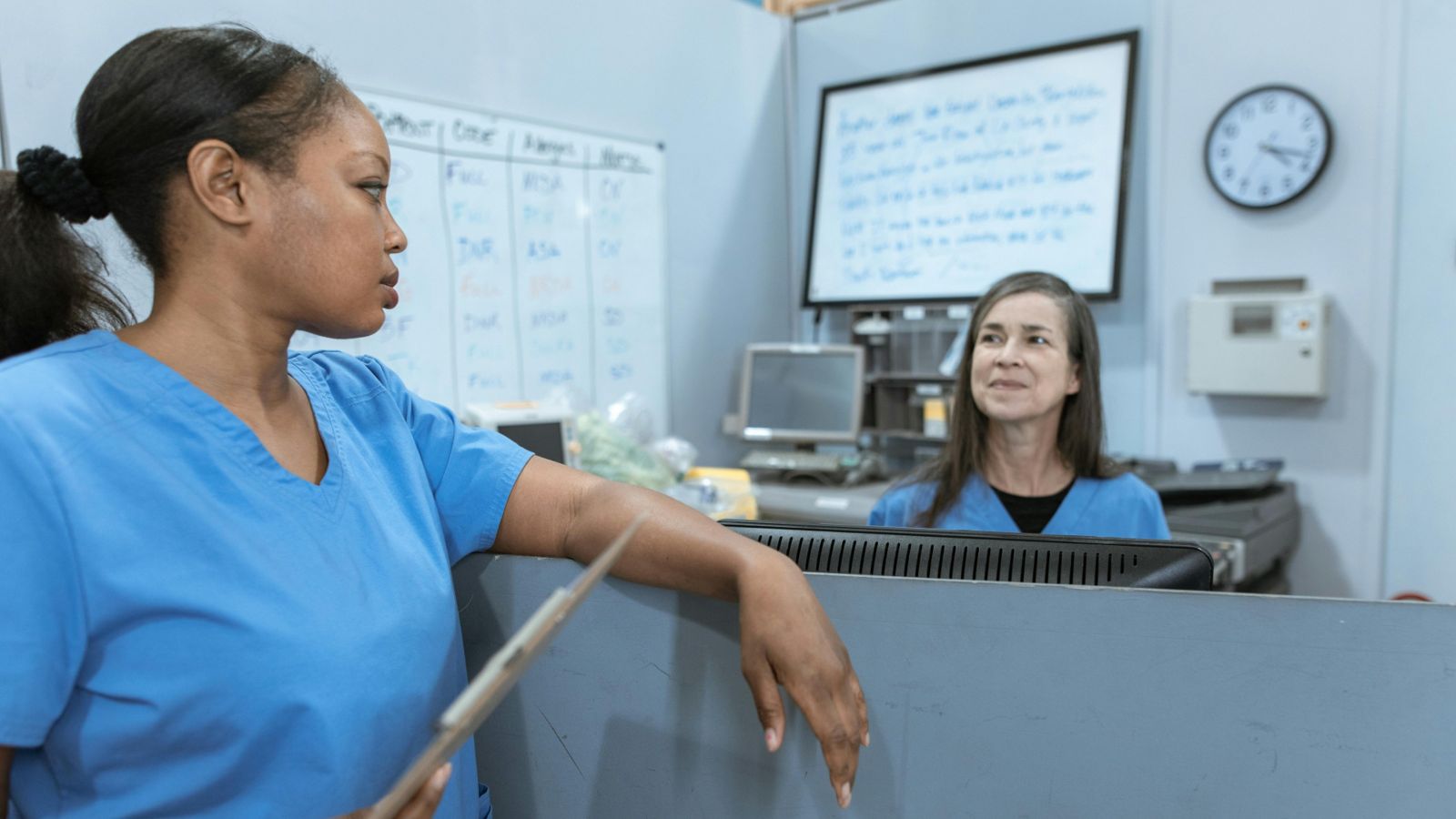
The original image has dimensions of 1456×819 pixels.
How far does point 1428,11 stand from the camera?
2.38 m

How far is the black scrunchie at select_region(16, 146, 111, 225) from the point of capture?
0.76 metres

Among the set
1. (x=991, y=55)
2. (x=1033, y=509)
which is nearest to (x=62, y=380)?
(x=1033, y=509)

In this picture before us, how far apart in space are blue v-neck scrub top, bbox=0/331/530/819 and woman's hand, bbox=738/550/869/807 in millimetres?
262

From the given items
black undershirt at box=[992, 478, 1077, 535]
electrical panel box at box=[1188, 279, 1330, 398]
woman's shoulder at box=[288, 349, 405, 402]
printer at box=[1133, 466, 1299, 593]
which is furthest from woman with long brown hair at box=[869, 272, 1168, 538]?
electrical panel box at box=[1188, 279, 1330, 398]

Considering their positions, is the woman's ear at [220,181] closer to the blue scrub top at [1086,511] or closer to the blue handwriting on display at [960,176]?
the blue scrub top at [1086,511]

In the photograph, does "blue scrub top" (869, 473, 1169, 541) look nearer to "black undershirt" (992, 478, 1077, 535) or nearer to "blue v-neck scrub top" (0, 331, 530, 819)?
"black undershirt" (992, 478, 1077, 535)

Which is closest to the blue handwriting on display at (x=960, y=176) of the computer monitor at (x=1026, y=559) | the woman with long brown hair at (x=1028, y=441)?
the woman with long brown hair at (x=1028, y=441)

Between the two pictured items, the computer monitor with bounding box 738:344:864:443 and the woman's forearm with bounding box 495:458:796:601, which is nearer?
the woman's forearm with bounding box 495:458:796:601

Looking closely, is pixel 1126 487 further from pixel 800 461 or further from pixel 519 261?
pixel 519 261

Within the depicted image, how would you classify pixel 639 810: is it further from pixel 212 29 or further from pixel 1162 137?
pixel 1162 137

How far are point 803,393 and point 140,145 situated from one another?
2443 mm

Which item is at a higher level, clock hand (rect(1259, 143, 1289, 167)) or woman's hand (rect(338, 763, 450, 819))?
clock hand (rect(1259, 143, 1289, 167))

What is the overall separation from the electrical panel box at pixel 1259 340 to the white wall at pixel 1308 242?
8 cm

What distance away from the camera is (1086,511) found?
1.55m
